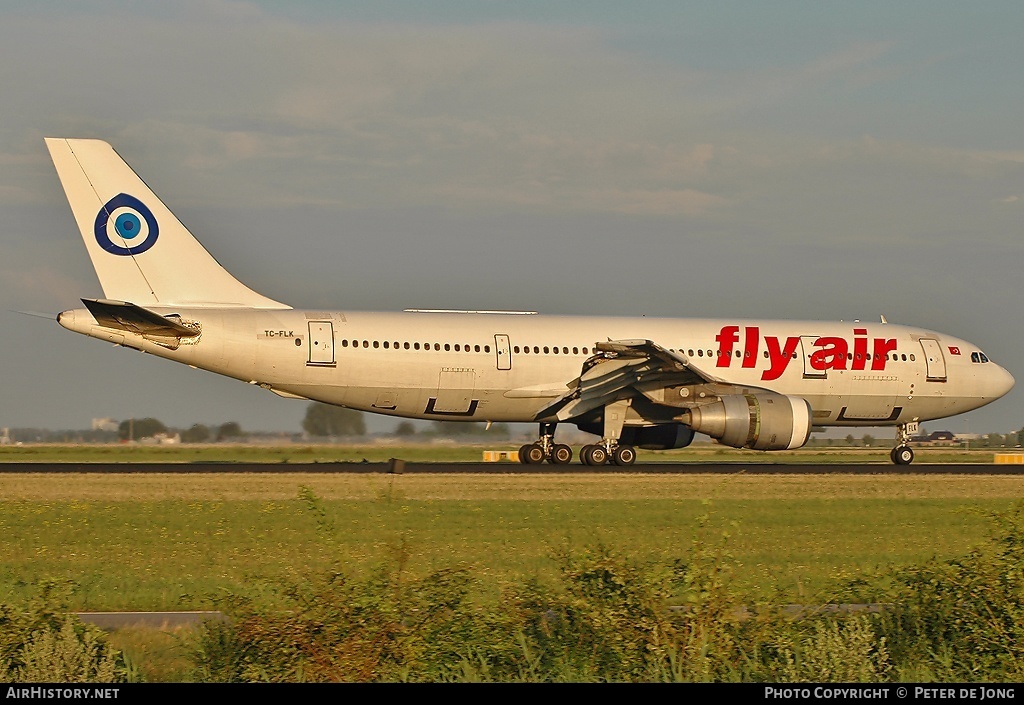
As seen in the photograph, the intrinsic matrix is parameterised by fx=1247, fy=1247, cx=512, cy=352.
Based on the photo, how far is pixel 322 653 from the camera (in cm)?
913

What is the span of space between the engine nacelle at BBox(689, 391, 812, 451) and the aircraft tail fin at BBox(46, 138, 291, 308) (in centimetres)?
1355

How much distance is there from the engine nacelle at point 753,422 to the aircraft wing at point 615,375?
52.7 inches

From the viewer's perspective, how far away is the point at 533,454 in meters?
37.5

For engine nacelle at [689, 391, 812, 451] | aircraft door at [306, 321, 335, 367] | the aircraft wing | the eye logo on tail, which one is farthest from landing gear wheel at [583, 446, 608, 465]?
the eye logo on tail

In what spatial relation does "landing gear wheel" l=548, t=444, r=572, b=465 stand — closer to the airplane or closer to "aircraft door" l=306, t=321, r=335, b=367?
the airplane

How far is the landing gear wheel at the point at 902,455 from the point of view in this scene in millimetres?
40625

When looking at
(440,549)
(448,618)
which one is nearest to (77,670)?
(448,618)

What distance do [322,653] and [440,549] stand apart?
8489mm

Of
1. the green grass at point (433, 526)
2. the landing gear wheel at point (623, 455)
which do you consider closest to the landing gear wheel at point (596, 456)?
the landing gear wheel at point (623, 455)

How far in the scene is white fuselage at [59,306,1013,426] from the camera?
32469 mm

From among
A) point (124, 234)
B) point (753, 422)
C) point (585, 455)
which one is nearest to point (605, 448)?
point (585, 455)

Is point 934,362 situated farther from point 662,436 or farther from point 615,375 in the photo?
point 615,375

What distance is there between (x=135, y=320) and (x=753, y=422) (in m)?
16.1

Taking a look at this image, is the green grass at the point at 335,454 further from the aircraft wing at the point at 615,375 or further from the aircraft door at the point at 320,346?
the aircraft door at the point at 320,346
